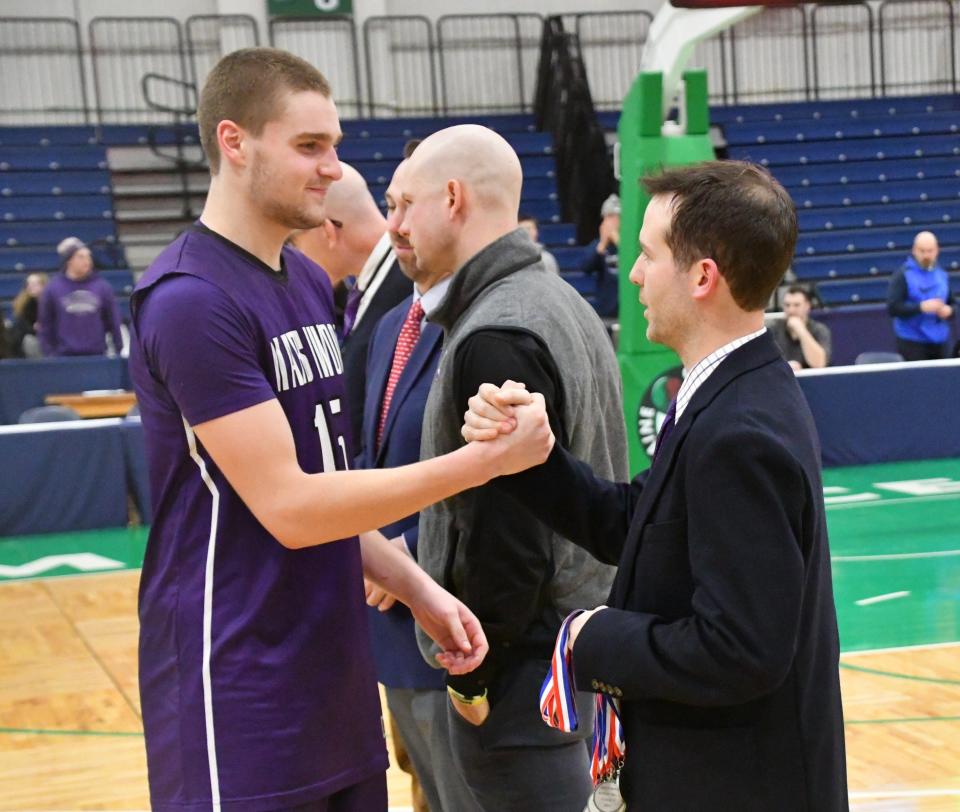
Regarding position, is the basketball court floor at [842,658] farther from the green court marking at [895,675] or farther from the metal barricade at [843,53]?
the metal barricade at [843,53]

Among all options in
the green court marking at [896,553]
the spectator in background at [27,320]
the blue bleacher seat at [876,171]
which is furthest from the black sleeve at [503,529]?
the blue bleacher seat at [876,171]

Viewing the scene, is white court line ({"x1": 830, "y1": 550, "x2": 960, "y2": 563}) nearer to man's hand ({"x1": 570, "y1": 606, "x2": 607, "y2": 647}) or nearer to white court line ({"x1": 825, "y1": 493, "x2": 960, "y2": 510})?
white court line ({"x1": 825, "y1": 493, "x2": 960, "y2": 510})

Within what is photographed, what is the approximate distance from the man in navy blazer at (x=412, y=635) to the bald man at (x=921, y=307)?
9053 mm

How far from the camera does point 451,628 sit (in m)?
2.38

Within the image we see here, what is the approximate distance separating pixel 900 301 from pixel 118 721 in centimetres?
797

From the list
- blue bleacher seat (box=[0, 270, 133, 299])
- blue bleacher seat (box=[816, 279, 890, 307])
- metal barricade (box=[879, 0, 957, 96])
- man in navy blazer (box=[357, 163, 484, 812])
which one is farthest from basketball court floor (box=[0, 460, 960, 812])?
metal barricade (box=[879, 0, 957, 96])

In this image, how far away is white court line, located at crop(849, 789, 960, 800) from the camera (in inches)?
163

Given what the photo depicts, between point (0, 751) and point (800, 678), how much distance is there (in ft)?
12.9

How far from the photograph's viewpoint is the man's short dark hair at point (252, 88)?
2.21 metres

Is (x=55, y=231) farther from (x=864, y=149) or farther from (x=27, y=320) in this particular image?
(x=864, y=149)

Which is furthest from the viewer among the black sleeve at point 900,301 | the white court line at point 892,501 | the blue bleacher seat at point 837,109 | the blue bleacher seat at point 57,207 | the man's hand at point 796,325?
the blue bleacher seat at point 837,109

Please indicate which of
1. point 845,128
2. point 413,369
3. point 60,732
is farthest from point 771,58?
point 413,369

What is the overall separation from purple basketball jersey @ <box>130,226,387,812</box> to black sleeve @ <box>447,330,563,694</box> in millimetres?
342

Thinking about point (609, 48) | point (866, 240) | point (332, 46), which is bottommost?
point (866, 240)
